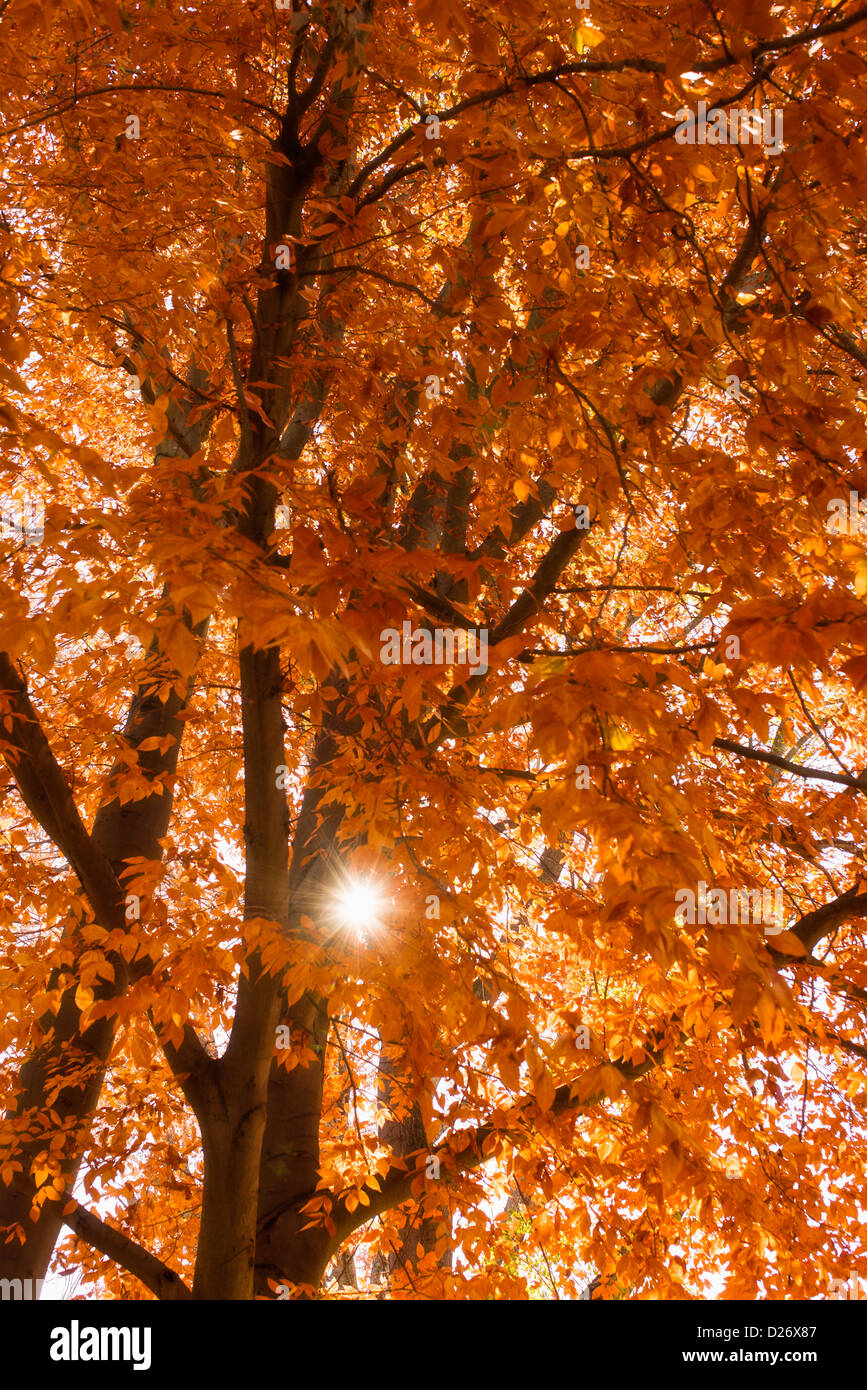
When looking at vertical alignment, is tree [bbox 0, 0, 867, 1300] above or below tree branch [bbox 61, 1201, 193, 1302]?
above

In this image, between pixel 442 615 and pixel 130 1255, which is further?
pixel 130 1255

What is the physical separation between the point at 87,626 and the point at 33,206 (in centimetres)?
508

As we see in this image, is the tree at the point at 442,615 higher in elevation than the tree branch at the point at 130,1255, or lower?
higher

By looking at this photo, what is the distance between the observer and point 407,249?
6.64 m

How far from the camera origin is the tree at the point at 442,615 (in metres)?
2.37

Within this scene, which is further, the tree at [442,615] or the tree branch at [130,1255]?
the tree branch at [130,1255]

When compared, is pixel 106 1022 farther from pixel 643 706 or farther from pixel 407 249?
pixel 407 249

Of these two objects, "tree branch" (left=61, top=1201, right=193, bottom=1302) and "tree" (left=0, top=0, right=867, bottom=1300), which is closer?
"tree" (left=0, top=0, right=867, bottom=1300)

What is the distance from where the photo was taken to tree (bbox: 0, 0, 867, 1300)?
2371 millimetres

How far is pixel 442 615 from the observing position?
343cm

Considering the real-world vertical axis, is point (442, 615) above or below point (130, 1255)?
above
